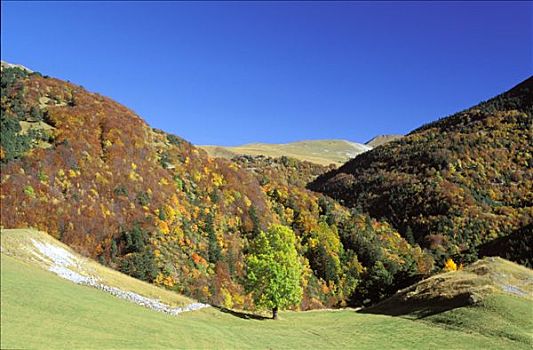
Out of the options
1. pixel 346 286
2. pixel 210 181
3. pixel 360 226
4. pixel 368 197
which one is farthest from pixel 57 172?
pixel 368 197

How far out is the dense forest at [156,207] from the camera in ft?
218

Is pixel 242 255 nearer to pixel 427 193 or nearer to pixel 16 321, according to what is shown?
pixel 16 321

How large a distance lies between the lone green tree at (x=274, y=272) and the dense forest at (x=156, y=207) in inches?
204

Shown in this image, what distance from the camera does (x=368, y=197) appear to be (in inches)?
6639

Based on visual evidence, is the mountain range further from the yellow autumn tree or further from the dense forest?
the yellow autumn tree

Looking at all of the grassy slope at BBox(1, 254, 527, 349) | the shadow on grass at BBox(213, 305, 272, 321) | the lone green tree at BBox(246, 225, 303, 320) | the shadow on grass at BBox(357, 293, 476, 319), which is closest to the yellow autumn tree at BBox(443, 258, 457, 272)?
the shadow on grass at BBox(357, 293, 476, 319)

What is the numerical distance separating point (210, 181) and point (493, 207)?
9664cm

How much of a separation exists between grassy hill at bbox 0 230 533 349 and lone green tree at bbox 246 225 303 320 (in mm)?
2575

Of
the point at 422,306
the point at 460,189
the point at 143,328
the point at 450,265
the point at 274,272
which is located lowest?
the point at 422,306

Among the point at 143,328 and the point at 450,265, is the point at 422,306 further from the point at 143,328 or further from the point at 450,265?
the point at 450,265

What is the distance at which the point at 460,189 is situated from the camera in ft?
501

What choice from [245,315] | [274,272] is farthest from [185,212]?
[245,315]

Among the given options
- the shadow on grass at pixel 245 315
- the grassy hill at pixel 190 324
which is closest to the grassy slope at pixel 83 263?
the grassy hill at pixel 190 324

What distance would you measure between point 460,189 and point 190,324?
13583 centimetres
